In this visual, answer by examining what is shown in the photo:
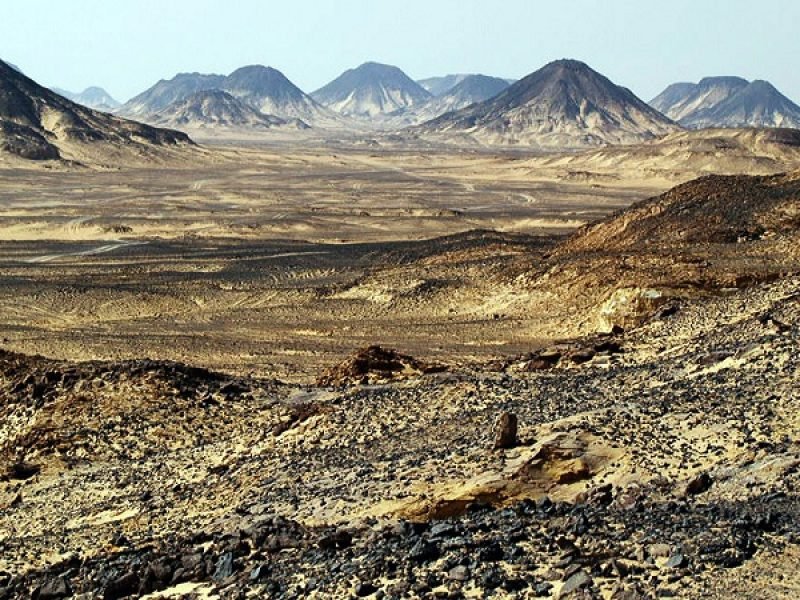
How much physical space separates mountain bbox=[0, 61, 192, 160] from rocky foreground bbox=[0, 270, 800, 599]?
4076 inches

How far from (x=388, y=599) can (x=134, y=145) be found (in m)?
130

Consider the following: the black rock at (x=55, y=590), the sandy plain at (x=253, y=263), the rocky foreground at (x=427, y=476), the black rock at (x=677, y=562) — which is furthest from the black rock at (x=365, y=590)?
the sandy plain at (x=253, y=263)

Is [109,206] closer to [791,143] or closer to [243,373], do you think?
[243,373]

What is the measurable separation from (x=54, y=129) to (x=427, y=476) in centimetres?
12637

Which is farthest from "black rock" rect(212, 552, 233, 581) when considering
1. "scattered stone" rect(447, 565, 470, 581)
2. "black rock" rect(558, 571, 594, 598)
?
"black rock" rect(558, 571, 594, 598)

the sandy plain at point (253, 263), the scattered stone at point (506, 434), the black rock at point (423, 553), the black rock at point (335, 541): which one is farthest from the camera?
the sandy plain at point (253, 263)

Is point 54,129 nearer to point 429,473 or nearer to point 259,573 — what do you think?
point 429,473

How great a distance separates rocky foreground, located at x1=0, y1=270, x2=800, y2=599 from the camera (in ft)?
29.0

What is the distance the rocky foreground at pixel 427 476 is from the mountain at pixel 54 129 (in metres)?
104

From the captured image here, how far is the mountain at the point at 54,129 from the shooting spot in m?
118

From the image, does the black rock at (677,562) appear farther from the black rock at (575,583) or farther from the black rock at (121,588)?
the black rock at (121,588)

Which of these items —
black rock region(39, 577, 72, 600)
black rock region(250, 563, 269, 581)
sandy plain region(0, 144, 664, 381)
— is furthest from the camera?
sandy plain region(0, 144, 664, 381)

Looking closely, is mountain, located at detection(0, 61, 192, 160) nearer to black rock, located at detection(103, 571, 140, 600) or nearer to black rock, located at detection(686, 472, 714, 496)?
black rock, located at detection(103, 571, 140, 600)

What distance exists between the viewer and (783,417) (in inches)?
493
